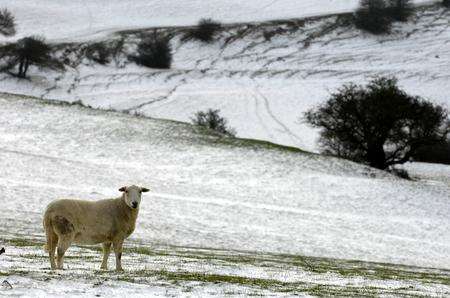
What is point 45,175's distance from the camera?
4412 cm

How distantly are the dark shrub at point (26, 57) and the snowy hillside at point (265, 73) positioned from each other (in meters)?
1.73

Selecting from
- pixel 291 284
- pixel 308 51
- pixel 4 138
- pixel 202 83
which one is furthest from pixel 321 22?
pixel 291 284

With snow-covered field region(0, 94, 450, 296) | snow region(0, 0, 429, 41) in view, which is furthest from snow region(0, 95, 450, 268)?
snow region(0, 0, 429, 41)

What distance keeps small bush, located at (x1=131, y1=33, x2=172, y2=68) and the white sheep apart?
103 meters

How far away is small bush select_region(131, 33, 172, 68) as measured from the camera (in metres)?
120

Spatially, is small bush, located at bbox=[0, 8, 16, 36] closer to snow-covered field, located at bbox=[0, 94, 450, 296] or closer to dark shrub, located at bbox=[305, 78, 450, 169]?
snow-covered field, located at bbox=[0, 94, 450, 296]

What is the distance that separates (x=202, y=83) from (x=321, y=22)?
1626 inches

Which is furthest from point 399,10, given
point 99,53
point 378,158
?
point 378,158

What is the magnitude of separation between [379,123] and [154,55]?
62948mm

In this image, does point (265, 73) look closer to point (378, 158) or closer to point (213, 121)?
point (213, 121)

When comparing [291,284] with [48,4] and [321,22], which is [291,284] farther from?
[48,4]

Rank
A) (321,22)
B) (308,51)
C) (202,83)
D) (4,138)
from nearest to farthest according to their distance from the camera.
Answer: (4,138) → (202,83) → (308,51) → (321,22)

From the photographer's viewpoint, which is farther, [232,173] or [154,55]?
[154,55]

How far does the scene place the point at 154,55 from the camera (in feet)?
393
